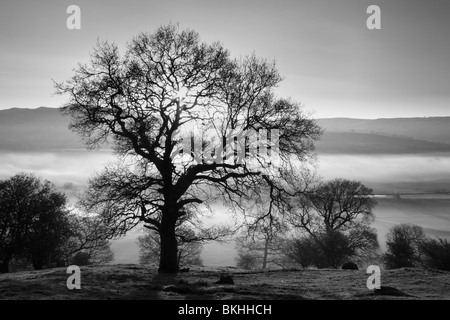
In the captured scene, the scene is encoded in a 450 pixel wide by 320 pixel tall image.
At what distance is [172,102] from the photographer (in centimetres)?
2414

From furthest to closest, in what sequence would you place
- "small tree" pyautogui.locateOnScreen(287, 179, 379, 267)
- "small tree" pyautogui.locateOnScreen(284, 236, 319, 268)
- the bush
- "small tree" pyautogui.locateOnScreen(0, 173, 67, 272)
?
"small tree" pyautogui.locateOnScreen(284, 236, 319, 268), "small tree" pyautogui.locateOnScreen(287, 179, 379, 267), the bush, "small tree" pyautogui.locateOnScreen(0, 173, 67, 272)

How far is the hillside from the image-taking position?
53.2 ft

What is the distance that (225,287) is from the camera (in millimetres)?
18969

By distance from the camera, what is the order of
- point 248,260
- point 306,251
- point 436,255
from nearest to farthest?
1. point 436,255
2. point 306,251
3. point 248,260

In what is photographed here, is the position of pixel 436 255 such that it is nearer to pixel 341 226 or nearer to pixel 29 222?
pixel 341 226

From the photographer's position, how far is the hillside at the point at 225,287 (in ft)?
53.2

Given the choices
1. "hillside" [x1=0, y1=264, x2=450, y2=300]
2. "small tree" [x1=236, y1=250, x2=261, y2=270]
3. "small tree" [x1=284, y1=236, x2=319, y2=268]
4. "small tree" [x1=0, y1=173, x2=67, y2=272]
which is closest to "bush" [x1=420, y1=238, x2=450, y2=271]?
"small tree" [x1=284, y1=236, x2=319, y2=268]

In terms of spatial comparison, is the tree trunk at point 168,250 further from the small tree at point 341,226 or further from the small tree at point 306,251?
the small tree at point 306,251

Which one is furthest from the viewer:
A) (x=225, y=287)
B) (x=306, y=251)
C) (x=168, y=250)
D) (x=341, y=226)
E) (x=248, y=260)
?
(x=248, y=260)

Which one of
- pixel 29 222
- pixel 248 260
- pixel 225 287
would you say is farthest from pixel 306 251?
pixel 29 222

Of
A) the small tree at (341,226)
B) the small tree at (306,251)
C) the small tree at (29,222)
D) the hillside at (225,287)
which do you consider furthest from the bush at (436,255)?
the small tree at (29,222)

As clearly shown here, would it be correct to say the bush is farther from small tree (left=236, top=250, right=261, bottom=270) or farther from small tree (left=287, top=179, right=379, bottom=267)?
small tree (left=236, top=250, right=261, bottom=270)

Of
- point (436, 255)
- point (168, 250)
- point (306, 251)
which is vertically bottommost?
point (436, 255)

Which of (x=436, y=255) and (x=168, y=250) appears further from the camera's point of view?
(x=436, y=255)
